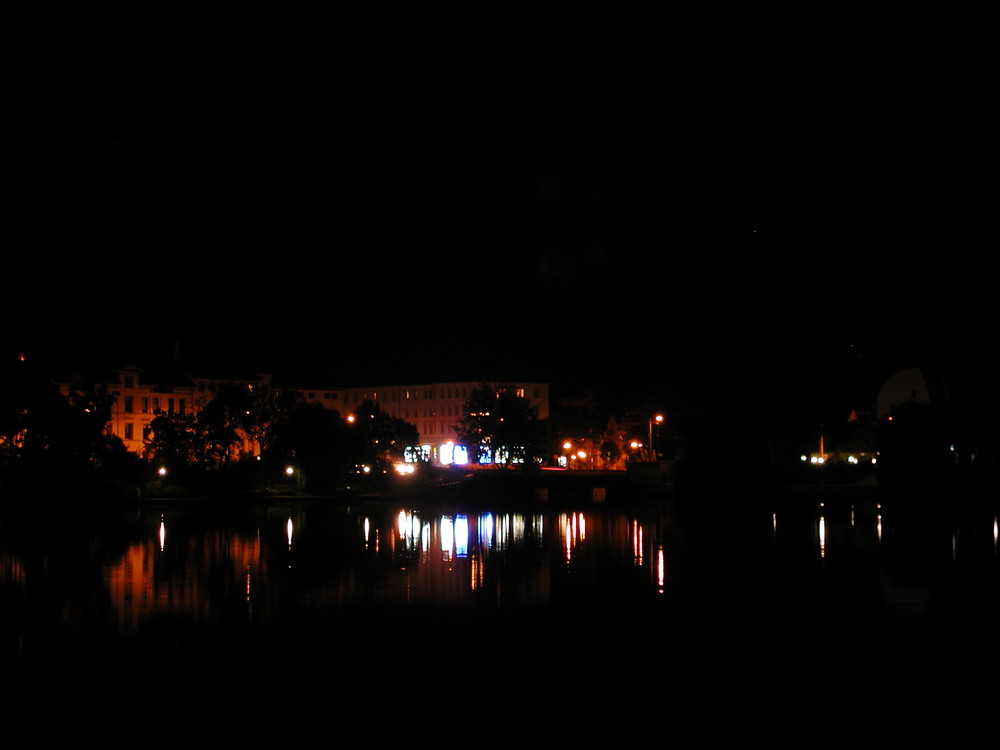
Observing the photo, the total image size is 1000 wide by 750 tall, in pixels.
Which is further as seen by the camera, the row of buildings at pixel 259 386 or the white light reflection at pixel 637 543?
the row of buildings at pixel 259 386

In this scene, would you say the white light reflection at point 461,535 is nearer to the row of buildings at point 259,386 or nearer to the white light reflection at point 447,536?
the white light reflection at point 447,536

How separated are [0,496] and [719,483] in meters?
32.8

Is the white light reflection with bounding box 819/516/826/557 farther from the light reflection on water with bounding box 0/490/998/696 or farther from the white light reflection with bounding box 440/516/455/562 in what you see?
the white light reflection with bounding box 440/516/455/562

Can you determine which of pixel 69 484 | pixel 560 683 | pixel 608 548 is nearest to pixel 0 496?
pixel 69 484

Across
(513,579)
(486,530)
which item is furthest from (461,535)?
(513,579)

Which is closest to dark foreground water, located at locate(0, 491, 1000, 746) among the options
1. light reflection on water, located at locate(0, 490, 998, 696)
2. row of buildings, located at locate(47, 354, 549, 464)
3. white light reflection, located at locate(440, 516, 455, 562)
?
light reflection on water, located at locate(0, 490, 998, 696)

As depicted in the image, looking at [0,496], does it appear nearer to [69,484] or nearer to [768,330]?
[69,484]

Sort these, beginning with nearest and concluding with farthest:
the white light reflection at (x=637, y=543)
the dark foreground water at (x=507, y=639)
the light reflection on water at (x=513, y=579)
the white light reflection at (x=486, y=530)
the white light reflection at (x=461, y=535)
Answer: the dark foreground water at (x=507, y=639), the light reflection on water at (x=513, y=579), the white light reflection at (x=637, y=543), the white light reflection at (x=461, y=535), the white light reflection at (x=486, y=530)

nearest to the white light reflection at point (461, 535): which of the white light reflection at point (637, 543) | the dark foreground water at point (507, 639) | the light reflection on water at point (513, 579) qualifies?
the light reflection on water at point (513, 579)

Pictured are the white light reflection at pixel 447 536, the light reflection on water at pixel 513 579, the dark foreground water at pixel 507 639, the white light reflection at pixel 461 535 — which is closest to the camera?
the dark foreground water at pixel 507 639

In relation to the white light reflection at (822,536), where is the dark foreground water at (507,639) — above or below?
below

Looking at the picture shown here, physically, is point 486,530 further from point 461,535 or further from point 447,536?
point 447,536

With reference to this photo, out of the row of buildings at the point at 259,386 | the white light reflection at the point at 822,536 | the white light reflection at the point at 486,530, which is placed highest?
the row of buildings at the point at 259,386

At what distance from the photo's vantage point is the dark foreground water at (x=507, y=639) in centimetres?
1139
